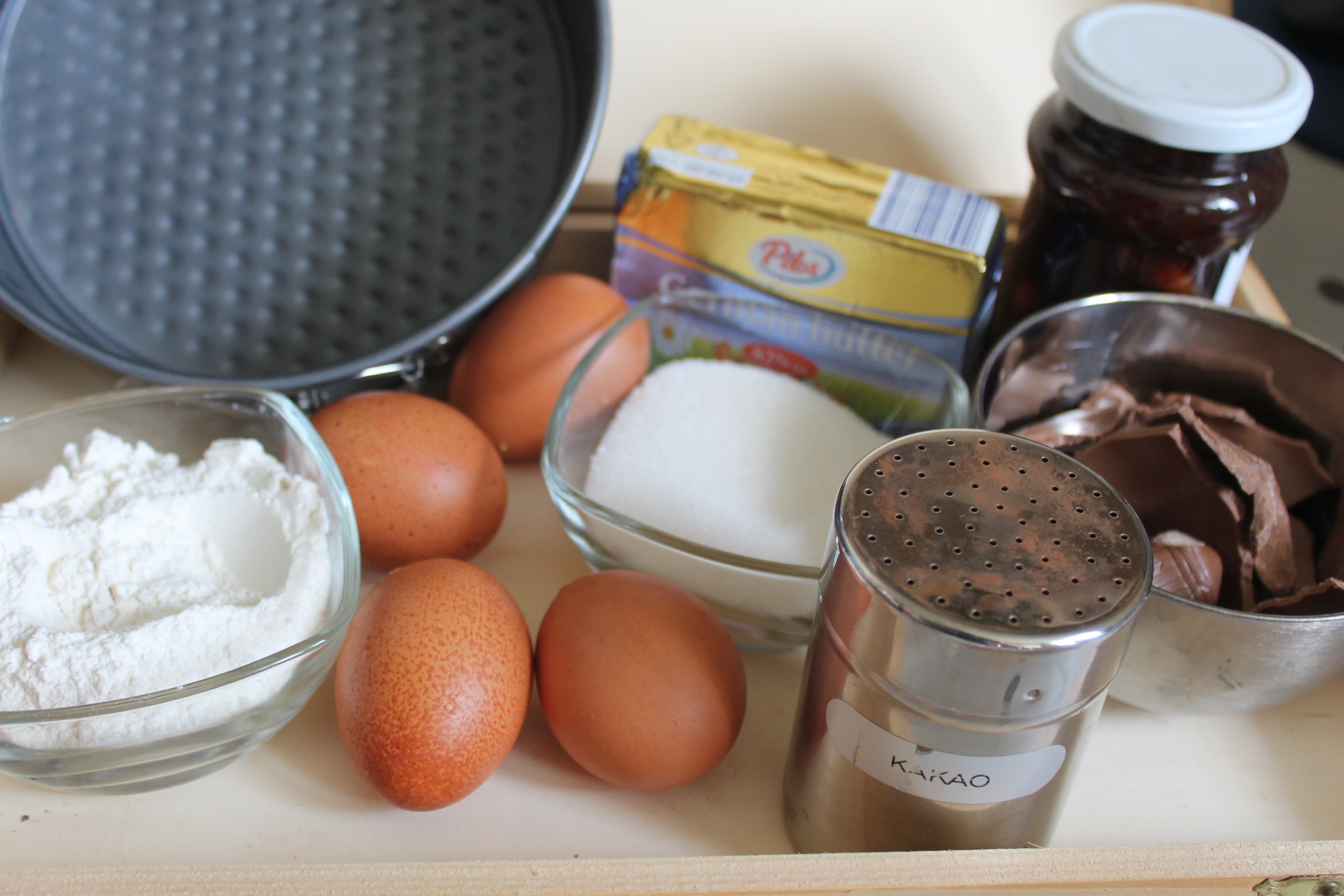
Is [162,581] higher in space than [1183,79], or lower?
lower

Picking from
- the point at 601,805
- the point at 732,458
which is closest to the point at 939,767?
the point at 601,805

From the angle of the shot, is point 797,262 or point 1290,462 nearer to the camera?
point 1290,462

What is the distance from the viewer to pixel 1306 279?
3.22 ft

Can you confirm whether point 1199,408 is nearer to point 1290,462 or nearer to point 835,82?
point 1290,462

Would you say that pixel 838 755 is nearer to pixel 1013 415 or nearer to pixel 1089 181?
pixel 1013 415

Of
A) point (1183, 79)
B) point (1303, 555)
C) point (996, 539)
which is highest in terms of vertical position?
point (1183, 79)

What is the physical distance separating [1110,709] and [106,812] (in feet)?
1.78

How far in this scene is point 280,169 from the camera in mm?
682

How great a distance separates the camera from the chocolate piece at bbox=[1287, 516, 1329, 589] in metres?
0.58

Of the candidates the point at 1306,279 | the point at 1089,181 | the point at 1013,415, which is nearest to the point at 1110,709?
the point at 1013,415

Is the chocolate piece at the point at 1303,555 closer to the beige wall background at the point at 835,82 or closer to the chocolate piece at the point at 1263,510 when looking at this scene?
the chocolate piece at the point at 1263,510

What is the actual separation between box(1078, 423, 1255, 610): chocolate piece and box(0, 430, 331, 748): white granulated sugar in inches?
17.6

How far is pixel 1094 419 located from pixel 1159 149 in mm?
166

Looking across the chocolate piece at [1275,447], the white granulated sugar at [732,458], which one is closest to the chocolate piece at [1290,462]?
the chocolate piece at [1275,447]
